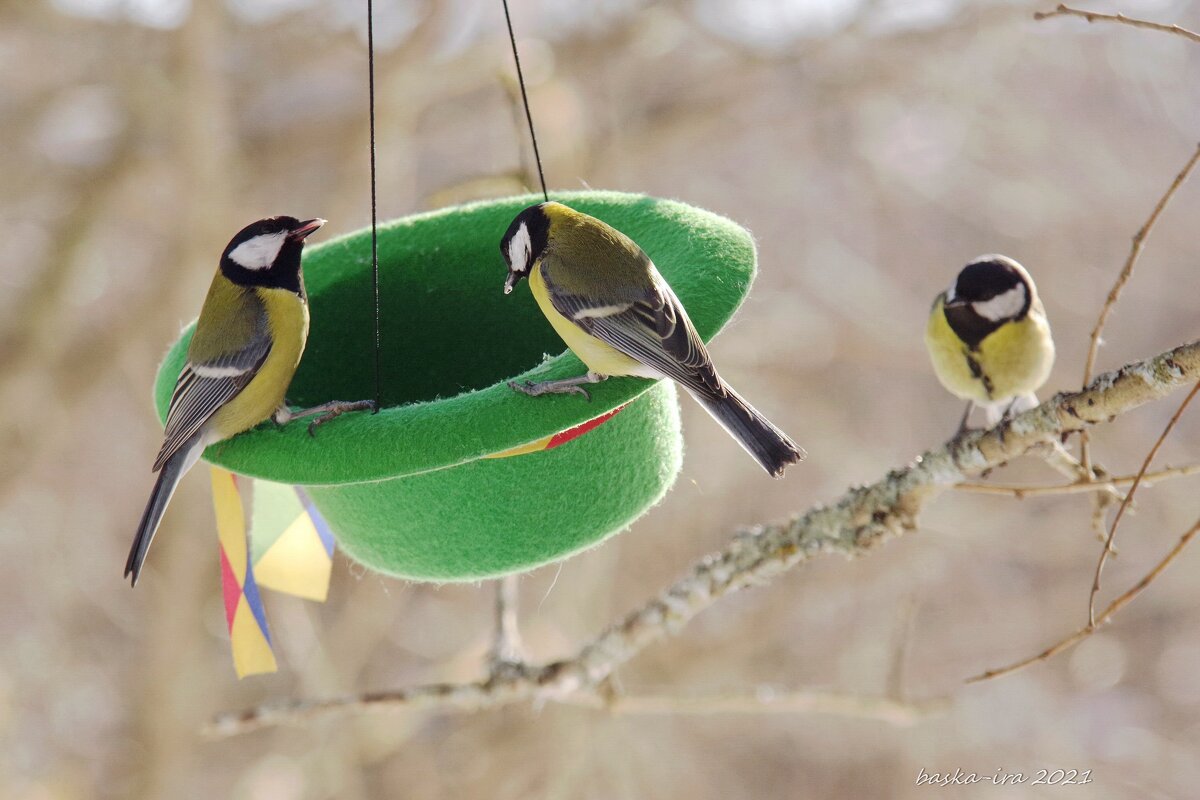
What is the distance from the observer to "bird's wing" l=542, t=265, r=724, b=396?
2.16 metres

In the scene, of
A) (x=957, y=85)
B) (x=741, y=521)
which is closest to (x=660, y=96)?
(x=957, y=85)

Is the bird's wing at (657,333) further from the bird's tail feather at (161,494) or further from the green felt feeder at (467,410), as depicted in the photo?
the bird's tail feather at (161,494)

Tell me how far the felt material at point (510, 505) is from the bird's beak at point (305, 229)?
577 millimetres

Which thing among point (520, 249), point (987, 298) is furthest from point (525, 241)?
point (987, 298)

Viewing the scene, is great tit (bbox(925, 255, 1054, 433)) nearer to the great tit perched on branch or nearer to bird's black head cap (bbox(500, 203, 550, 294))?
bird's black head cap (bbox(500, 203, 550, 294))

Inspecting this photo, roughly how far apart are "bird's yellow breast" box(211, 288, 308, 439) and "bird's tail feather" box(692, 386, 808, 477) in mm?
909

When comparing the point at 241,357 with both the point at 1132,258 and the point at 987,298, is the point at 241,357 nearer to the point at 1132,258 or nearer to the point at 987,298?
the point at 1132,258

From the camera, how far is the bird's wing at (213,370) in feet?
7.80

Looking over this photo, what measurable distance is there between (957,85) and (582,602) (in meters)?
3.74

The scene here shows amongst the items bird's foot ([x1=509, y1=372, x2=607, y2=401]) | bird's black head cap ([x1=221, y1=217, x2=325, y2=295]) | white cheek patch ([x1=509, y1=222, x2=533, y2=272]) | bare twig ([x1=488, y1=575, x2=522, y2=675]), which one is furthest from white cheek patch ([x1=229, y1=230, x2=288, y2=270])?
bare twig ([x1=488, y1=575, x2=522, y2=675])

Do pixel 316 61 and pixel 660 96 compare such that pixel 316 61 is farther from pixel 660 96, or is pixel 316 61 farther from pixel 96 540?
pixel 96 540

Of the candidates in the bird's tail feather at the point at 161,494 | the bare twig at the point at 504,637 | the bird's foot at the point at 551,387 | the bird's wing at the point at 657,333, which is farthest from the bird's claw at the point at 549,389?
the bare twig at the point at 504,637

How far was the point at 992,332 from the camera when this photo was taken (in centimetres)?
311

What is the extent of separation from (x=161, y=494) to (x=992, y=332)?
83.2 inches
